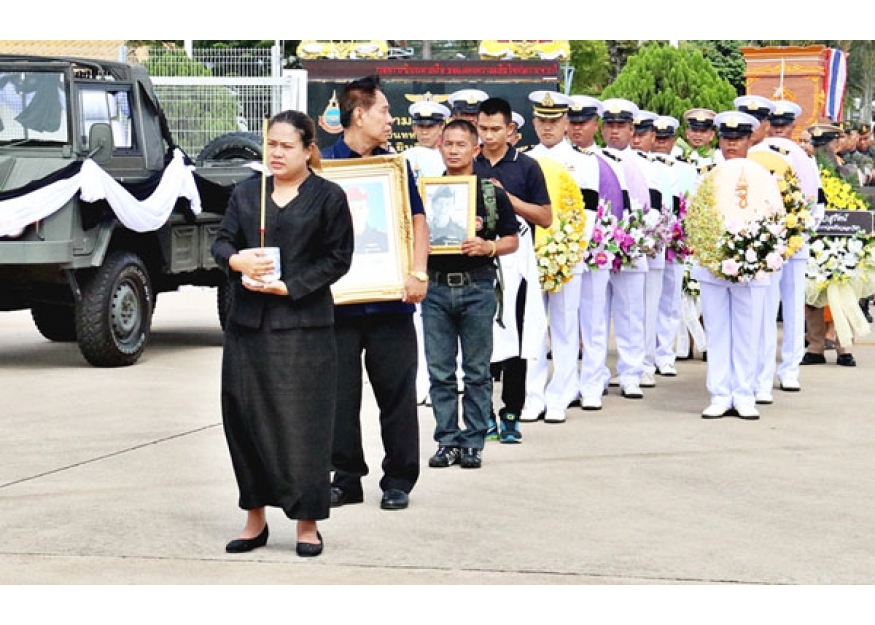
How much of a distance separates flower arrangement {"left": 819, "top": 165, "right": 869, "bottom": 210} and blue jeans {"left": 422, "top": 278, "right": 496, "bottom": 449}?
5.87 meters

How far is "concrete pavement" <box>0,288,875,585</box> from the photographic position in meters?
6.99

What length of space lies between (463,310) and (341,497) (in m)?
1.50

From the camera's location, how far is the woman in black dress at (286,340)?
7.20 m

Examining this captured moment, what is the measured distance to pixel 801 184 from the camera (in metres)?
12.8

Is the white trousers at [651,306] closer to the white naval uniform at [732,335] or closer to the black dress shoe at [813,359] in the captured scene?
the white naval uniform at [732,335]

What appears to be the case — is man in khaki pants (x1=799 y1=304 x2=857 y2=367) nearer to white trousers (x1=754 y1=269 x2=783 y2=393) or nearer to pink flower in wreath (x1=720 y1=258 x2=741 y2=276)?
white trousers (x1=754 y1=269 x2=783 y2=393)

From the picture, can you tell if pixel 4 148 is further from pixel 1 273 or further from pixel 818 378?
pixel 818 378

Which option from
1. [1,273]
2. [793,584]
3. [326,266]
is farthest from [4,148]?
[793,584]

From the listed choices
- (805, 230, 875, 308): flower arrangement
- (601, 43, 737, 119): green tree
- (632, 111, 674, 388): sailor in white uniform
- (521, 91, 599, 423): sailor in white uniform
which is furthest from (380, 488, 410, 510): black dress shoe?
(601, 43, 737, 119): green tree

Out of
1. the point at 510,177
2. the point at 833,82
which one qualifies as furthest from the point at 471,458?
the point at 833,82

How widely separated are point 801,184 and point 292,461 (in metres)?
6.55

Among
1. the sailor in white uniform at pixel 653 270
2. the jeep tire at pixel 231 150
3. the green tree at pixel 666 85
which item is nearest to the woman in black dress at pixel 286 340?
the sailor in white uniform at pixel 653 270

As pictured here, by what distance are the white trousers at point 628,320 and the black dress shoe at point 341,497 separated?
188 inches

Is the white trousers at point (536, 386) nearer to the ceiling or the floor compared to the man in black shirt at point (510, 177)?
nearer to the floor
